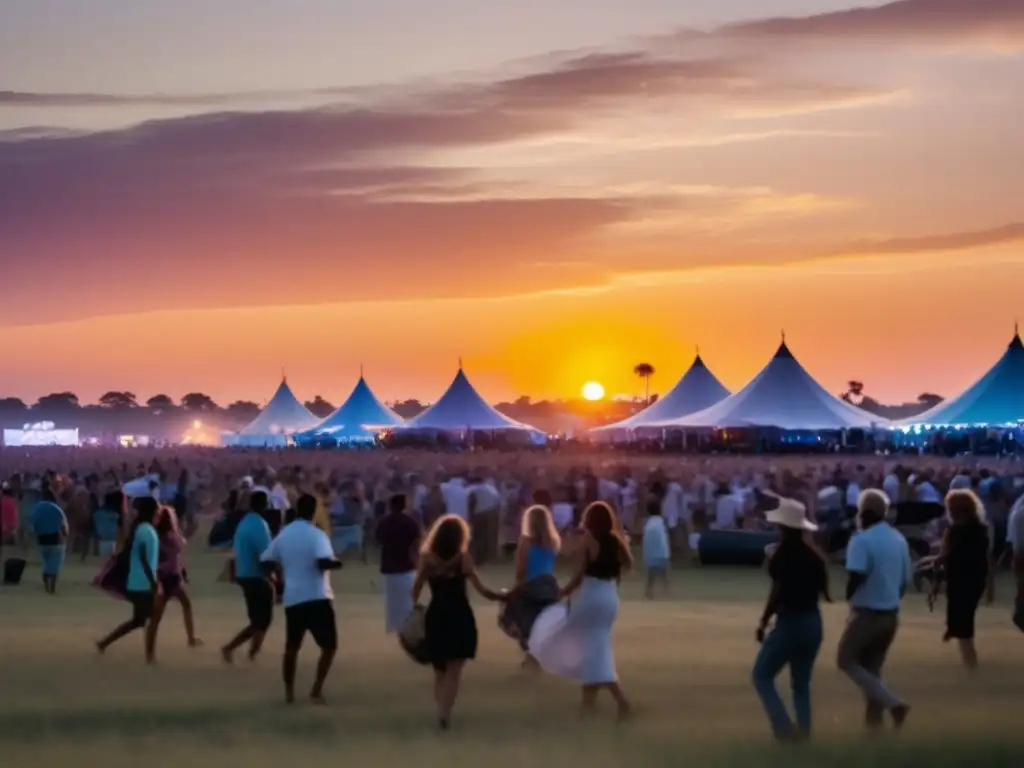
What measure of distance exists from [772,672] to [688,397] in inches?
2288

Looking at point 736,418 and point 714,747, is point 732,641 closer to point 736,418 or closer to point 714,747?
point 714,747

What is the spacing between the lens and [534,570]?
1574 centimetres

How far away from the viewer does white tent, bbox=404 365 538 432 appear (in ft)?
249

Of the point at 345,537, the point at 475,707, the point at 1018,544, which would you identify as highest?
the point at 1018,544

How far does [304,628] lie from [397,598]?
3147mm

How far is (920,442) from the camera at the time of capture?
71875 millimetres

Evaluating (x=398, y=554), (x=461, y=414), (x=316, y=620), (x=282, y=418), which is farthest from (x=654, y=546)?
(x=282, y=418)

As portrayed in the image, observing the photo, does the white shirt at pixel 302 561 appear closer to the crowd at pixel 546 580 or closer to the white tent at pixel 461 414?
the crowd at pixel 546 580

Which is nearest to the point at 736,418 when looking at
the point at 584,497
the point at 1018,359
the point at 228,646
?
the point at 1018,359

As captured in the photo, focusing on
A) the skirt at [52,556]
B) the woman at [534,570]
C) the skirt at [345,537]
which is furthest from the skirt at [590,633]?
the skirt at [345,537]

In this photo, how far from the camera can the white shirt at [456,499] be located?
1321 inches

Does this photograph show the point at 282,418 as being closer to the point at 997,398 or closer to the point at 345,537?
the point at 997,398

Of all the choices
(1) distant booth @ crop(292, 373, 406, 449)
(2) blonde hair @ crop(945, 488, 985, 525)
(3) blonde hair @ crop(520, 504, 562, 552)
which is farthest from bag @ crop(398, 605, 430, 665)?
(1) distant booth @ crop(292, 373, 406, 449)

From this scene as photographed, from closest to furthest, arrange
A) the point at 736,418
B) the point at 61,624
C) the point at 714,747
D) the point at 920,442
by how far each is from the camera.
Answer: the point at 714,747, the point at 61,624, the point at 736,418, the point at 920,442
